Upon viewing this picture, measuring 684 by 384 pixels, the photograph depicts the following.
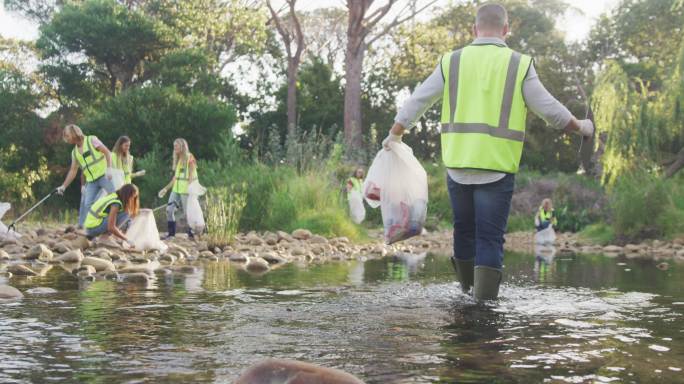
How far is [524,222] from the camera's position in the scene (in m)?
22.5

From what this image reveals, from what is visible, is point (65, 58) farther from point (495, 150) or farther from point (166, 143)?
point (495, 150)

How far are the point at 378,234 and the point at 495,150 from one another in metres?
12.0

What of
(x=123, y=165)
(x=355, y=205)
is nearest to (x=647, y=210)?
(x=355, y=205)

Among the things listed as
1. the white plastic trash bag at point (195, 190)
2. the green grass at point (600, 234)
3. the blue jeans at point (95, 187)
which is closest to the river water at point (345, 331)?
the blue jeans at point (95, 187)

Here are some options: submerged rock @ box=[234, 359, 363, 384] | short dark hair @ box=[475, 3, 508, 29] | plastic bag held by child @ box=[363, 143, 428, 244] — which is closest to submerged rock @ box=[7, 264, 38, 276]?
plastic bag held by child @ box=[363, 143, 428, 244]

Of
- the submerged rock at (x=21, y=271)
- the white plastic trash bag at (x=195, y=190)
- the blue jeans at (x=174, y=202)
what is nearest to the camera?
the submerged rock at (x=21, y=271)

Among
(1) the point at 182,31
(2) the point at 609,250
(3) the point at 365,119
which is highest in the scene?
(1) the point at 182,31

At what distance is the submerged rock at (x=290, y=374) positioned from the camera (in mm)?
2775

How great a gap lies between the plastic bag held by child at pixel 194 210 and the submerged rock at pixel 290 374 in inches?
400

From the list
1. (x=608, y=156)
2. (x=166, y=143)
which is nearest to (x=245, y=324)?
(x=608, y=156)

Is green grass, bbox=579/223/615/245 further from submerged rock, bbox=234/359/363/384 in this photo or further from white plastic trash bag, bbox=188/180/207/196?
submerged rock, bbox=234/359/363/384

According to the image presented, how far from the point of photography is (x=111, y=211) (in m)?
10.3

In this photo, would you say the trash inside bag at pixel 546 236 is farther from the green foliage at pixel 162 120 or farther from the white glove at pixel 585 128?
the white glove at pixel 585 128

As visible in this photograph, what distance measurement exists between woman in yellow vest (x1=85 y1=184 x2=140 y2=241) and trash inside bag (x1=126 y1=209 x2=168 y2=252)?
0.10 metres
